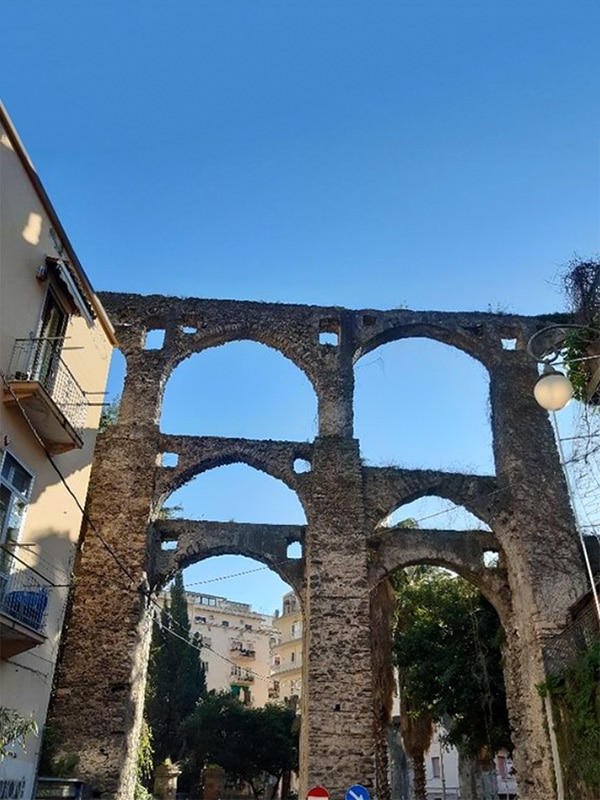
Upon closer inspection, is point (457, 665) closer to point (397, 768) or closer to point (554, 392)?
point (397, 768)

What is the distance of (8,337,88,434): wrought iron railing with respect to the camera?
9.17m

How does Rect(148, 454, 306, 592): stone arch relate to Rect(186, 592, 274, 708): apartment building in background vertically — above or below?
below

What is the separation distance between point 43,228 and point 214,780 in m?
21.1

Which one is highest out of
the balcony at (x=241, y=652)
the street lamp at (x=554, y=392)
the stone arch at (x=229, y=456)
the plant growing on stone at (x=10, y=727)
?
the balcony at (x=241, y=652)

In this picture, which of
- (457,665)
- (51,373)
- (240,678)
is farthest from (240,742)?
(51,373)

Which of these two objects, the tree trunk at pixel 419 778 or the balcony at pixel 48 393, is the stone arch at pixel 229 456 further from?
the tree trunk at pixel 419 778

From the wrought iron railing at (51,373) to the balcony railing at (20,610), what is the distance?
7.41 feet

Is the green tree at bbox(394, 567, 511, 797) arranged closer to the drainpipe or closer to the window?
the drainpipe

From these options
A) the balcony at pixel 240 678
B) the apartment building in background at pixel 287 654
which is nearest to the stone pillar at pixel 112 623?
the apartment building in background at pixel 287 654

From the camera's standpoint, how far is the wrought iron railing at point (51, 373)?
9172 mm

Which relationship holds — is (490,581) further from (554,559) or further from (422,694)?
(422,694)

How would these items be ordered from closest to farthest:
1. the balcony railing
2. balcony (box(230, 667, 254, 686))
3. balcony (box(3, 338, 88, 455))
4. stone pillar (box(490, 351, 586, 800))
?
1. the balcony railing
2. balcony (box(3, 338, 88, 455))
3. stone pillar (box(490, 351, 586, 800))
4. balcony (box(230, 667, 254, 686))

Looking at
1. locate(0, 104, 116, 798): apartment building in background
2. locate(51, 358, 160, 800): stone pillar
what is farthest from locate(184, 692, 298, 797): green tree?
locate(0, 104, 116, 798): apartment building in background

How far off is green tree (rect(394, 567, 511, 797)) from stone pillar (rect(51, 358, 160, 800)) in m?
7.08
